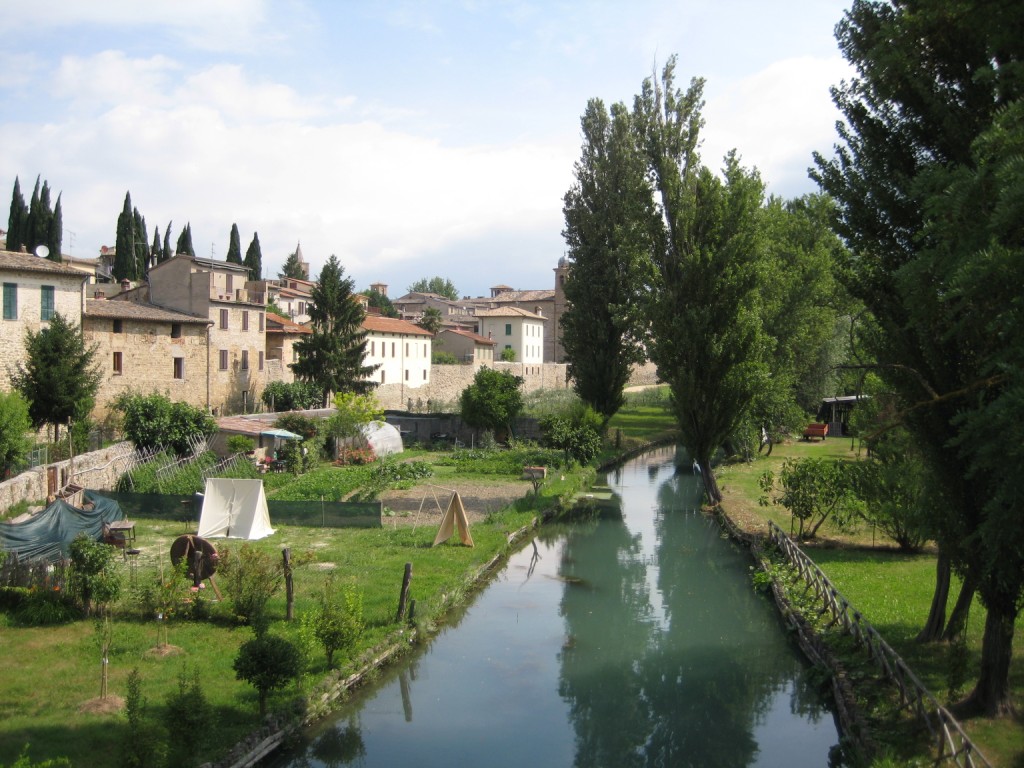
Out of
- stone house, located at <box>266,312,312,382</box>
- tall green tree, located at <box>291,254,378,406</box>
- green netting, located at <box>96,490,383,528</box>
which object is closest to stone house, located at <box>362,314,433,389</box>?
stone house, located at <box>266,312,312,382</box>

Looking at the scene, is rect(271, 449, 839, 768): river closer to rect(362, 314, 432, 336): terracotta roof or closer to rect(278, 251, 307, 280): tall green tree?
rect(362, 314, 432, 336): terracotta roof

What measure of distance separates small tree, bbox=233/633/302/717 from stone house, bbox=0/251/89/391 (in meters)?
22.9

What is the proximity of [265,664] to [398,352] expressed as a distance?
156 feet

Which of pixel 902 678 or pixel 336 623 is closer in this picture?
pixel 902 678

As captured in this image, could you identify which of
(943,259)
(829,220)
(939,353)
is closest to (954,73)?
(829,220)

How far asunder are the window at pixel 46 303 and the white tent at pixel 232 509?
15.9 m

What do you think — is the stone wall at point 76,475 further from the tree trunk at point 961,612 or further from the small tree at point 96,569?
the tree trunk at point 961,612

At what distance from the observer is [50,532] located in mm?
14922

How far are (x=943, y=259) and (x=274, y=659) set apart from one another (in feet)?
27.7

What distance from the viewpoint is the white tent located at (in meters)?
20.2


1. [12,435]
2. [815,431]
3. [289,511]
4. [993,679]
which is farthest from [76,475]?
[815,431]

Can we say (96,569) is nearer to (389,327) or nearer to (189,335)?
(189,335)

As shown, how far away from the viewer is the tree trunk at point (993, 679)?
982 cm

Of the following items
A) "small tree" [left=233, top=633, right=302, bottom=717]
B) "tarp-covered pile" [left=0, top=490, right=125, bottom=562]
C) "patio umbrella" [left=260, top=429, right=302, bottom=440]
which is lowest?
"small tree" [left=233, top=633, right=302, bottom=717]
